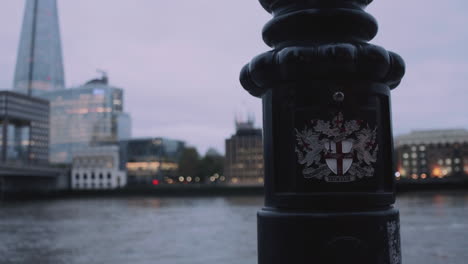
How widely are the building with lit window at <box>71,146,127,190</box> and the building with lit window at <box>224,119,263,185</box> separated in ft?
82.4

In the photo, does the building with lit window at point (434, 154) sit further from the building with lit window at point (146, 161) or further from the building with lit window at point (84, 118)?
the building with lit window at point (84, 118)

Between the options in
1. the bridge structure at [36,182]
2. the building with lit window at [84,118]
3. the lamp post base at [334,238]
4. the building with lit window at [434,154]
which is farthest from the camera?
the building with lit window at [84,118]

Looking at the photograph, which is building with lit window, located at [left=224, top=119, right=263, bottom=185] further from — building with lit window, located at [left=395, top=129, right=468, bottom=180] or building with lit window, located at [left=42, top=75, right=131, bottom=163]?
building with lit window, located at [left=42, top=75, right=131, bottom=163]

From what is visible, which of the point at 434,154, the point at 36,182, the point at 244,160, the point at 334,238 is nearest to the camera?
the point at 334,238

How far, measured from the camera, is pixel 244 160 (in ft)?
362

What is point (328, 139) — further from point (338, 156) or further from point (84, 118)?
Answer: point (84, 118)

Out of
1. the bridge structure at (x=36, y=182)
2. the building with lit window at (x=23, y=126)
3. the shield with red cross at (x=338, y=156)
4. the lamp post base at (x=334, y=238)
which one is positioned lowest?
the bridge structure at (x=36, y=182)

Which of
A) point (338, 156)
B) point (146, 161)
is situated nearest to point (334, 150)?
point (338, 156)

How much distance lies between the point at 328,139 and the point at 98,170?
107m

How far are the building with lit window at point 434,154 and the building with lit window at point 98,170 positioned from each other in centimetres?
6426

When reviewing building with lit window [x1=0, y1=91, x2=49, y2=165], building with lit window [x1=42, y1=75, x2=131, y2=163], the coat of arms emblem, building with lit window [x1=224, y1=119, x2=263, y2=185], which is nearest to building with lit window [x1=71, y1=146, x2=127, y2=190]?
building with lit window [x1=0, y1=91, x2=49, y2=165]

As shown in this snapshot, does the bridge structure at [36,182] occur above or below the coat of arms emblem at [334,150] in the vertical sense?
below

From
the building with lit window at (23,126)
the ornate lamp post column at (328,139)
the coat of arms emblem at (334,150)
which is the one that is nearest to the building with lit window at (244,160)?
the building with lit window at (23,126)

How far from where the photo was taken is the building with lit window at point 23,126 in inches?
4589
